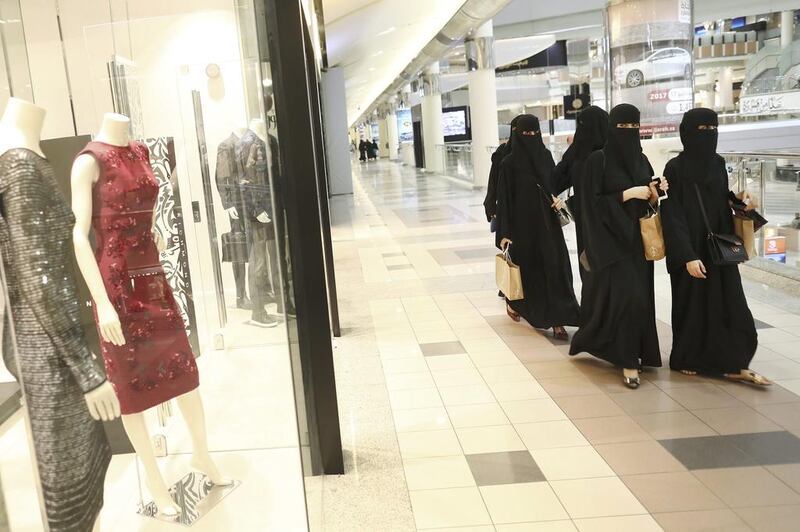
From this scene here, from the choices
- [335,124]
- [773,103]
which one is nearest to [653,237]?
[773,103]

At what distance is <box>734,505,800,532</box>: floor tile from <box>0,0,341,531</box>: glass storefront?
180 centimetres

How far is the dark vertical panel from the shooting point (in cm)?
286

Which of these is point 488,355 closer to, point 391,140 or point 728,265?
point 728,265

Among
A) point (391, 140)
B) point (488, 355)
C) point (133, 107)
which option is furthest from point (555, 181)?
point (391, 140)

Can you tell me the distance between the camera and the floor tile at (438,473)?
3.11 metres

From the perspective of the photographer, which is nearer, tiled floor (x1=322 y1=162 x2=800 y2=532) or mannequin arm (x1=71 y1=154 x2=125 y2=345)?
mannequin arm (x1=71 y1=154 x2=125 y2=345)

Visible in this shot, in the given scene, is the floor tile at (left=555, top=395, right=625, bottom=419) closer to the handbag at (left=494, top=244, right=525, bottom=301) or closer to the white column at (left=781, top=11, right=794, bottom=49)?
the handbag at (left=494, top=244, right=525, bottom=301)

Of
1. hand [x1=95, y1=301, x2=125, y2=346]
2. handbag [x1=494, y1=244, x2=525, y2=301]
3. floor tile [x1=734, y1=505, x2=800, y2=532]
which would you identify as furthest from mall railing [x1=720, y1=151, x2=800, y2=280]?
hand [x1=95, y1=301, x2=125, y2=346]

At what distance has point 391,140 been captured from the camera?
48.2 metres

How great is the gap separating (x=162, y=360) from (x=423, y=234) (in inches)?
405

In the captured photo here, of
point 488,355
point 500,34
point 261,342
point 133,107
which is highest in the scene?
point 500,34

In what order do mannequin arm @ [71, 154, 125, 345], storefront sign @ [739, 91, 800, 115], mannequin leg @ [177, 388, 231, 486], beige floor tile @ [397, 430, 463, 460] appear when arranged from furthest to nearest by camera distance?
storefront sign @ [739, 91, 800, 115] → beige floor tile @ [397, 430, 463, 460] → mannequin leg @ [177, 388, 231, 486] → mannequin arm @ [71, 154, 125, 345]

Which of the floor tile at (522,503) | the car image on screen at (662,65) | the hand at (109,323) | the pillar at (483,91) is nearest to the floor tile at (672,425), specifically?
the floor tile at (522,503)

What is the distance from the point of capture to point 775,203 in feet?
22.1
